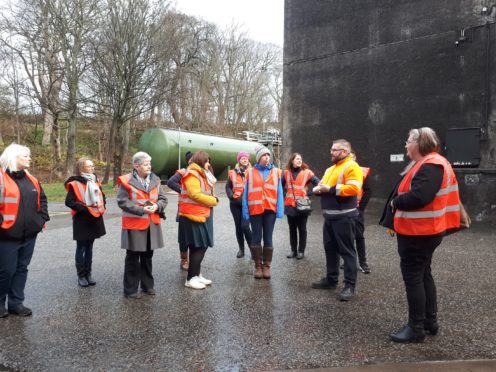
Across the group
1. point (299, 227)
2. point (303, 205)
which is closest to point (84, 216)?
point (303, 205)

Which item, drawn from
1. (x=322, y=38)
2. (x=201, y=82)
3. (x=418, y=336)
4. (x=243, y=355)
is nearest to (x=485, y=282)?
(x=418, y=336)

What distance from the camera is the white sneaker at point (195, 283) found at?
5238mm

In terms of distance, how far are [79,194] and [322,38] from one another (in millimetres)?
12330

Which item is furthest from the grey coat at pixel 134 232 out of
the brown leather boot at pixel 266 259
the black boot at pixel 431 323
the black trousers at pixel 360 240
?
the black boot at pixel 431 323

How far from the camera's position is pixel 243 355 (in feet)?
11.3

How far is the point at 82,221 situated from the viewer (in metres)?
5.36

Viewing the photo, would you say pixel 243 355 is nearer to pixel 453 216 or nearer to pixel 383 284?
pixel 453 216

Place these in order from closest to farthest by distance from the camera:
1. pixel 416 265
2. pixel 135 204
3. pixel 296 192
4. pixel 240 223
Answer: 1. pixel 416 265
2. pixel 135 204
3. pixel 296 192
4. pixel 240 223

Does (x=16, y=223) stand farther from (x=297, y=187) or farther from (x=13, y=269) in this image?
(x=297, y=187)

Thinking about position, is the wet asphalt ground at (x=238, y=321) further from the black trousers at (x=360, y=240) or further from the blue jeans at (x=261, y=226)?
the blue jeans at (x=261, y=226)

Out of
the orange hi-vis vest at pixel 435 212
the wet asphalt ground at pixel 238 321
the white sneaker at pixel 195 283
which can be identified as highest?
the orange hi-vis vest at pixel 435 212

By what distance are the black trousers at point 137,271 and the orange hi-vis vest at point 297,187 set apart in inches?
102

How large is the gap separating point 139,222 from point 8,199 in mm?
1359

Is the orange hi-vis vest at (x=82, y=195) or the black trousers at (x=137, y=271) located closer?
the black trousers at (x=137, y=271)
